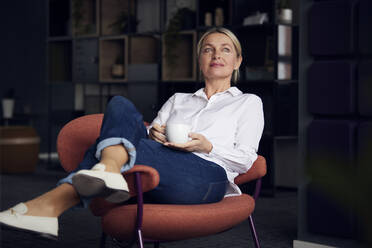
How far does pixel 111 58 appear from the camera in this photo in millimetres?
6539

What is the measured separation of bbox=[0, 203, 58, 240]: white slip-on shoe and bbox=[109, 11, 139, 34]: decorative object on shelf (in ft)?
15.4

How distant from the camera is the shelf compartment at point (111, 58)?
20.9 feet

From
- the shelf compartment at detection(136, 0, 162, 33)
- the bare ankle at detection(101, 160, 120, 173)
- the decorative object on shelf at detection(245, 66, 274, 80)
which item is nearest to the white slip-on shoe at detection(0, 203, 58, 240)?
the bare ankle at detection(101, 160, 120, 173)

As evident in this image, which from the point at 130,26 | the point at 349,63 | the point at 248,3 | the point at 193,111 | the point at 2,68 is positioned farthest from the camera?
the point at 2,68

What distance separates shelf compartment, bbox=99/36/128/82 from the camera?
6.38 metres

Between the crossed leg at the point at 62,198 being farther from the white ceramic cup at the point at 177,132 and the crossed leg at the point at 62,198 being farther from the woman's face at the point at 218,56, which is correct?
the woman's face at the point at 218,56

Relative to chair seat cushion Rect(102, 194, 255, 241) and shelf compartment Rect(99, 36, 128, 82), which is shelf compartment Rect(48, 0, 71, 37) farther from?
chair seat cushion Rect(102, 194, 255, 241)

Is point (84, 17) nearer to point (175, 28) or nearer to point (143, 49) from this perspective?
point (143, 49)

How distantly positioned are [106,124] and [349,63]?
5.01ft

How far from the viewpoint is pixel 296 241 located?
3148 mm

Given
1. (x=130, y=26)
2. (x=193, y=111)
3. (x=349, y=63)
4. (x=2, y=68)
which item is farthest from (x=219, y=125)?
(x=2, y=68)

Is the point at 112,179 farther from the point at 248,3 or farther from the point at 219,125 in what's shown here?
the point at 248,3

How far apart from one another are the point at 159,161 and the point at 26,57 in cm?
689

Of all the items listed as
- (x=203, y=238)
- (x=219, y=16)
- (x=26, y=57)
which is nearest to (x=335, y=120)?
(x=203, y=238)
